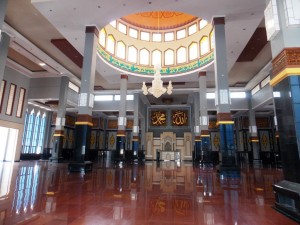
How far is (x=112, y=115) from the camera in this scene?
70.9 feet

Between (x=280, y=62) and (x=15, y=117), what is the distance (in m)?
13.9

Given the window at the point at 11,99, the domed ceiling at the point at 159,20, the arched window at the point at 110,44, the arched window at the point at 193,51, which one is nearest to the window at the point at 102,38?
the arched window at the point at 110,44

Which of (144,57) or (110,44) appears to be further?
(144,57)

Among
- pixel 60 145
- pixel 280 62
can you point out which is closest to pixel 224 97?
pixel 280 62

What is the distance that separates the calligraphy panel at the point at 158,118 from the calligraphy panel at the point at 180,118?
96 cm

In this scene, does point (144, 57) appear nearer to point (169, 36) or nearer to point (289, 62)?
point (169, 36)

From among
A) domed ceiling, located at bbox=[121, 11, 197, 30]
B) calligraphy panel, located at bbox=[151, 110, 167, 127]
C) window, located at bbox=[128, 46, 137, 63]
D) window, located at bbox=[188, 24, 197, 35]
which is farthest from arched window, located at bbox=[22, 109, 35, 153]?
window, located at bbox=[188, 24, 197, 35]

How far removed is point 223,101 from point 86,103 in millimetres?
4830

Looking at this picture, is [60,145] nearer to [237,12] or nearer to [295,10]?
[237,12]

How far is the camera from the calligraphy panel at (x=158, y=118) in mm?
21562

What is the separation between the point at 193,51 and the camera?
13.0 m

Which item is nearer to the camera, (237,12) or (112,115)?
(237,12)

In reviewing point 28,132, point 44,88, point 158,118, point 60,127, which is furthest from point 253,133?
point 28,132

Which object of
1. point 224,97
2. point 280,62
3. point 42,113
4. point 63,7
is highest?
point 63,7
